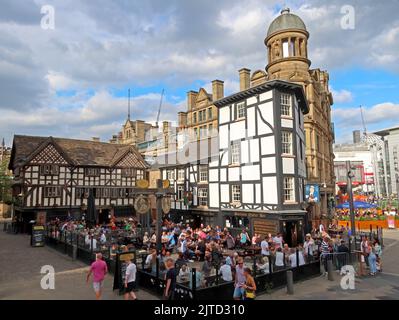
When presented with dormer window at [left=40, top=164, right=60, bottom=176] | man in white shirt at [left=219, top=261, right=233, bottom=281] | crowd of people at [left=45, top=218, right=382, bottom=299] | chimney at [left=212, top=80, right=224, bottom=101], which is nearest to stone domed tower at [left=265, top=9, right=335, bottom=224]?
chimney at [left=212, top=80, right=224, bottom=101]

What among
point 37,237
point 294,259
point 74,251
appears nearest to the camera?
point 294,259

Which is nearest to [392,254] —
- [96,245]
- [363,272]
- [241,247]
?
[363,272]

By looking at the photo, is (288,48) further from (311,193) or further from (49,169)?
(49,169)

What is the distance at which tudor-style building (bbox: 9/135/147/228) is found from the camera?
98.3ft

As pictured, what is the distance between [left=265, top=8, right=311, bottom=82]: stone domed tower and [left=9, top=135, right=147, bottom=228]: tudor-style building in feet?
65.3

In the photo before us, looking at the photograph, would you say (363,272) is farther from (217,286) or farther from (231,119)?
(231,119)

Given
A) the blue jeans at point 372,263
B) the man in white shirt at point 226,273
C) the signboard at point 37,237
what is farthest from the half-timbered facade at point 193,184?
the man in white shirt at point 226,273

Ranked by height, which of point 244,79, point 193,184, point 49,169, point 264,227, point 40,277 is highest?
point 244,79

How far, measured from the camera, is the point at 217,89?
37.6 meters

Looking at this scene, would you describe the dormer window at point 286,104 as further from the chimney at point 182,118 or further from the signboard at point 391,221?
the chimney at point 182,118

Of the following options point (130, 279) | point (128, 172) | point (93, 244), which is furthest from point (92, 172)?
point (130, 279)

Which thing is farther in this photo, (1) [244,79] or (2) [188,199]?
(1) [244,79]

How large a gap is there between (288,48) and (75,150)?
87.0 ft
